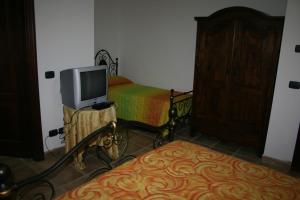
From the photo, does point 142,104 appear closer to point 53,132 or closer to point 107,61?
point 53,132

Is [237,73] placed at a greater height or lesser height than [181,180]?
greater

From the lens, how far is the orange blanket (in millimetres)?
1374

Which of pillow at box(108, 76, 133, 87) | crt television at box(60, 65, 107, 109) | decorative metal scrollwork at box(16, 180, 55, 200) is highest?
crt television at box(60, 65, 107, 109)

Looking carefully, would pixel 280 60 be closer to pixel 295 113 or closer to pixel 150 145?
pixel 295 113

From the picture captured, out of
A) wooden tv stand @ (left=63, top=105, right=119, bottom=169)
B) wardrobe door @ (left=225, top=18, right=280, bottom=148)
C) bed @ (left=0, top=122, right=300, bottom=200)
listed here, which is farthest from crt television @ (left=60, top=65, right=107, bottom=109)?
wardrobe door @ (left=225, top=18, right=280, bottom=148)

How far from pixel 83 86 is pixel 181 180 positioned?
67.2 inches

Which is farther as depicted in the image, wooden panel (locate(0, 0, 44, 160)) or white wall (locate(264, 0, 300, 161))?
white wall (locate(264, 0, 300, 161))

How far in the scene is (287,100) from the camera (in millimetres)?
3004

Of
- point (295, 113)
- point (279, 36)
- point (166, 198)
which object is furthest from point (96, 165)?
point (279, 36)

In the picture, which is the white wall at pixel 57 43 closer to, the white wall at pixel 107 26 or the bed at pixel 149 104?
the bed at pixel 149 104

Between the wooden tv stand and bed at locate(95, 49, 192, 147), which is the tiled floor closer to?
the wooden tv stand

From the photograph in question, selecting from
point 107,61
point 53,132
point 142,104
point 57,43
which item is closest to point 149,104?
point 142,104

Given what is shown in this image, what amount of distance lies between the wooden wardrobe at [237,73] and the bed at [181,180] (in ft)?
5.62

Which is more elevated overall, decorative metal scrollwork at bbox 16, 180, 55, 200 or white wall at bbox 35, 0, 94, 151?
white wall at bbox 35, 0, 94, 151
